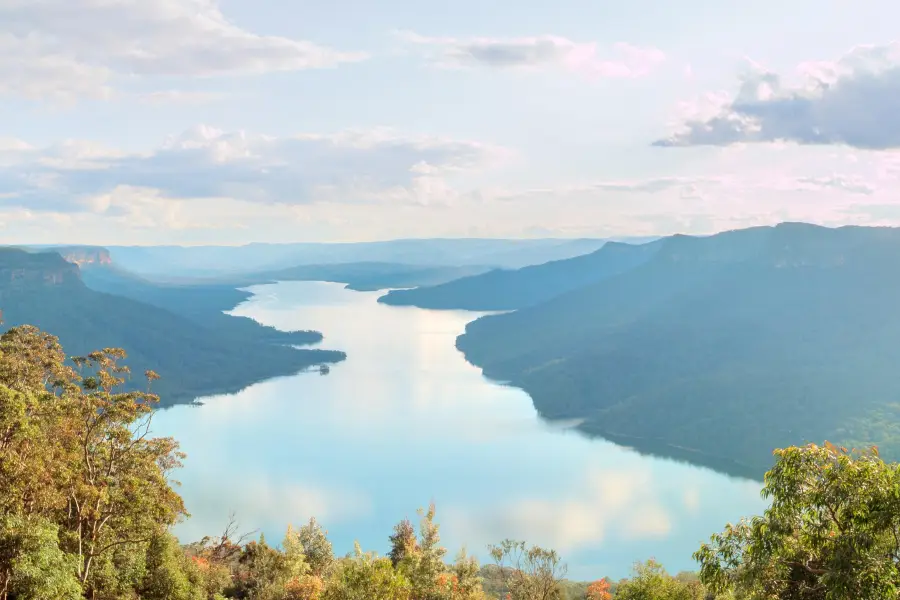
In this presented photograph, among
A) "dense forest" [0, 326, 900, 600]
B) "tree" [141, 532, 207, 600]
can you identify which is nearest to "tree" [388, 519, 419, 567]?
"dense forest" [0, 326, 900, 600]

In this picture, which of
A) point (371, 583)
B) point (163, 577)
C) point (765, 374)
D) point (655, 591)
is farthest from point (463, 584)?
point (765, 374)

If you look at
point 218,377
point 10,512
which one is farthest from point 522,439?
point 10,512

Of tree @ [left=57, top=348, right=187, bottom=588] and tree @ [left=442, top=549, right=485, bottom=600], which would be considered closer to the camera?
tree @ [left=57, top=348, right=187, bottom=588]

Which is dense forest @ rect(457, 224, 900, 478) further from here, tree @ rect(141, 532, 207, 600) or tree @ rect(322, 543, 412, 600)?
tree @ rect(322, 543, 412, 600)

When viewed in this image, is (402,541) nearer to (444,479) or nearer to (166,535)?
(166,535)

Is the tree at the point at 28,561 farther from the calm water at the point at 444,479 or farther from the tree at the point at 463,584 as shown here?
the calm water at the point at 444,479

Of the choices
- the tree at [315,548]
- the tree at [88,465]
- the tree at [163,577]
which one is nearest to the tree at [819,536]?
the tree at [88,465]

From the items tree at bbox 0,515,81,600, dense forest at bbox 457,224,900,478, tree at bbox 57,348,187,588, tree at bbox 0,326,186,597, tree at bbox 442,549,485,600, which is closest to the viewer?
tree at bbox 0,515,81,600

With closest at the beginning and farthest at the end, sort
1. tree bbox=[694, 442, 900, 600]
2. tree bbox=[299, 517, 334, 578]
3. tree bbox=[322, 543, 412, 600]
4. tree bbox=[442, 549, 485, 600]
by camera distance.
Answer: tree bbox=[694, 442, 900, 600], tree bbox=[322, 543, 412, 600], tree bbox=[442, 549, 485, 600], tree bbox=[299, 517, 334, 578]
